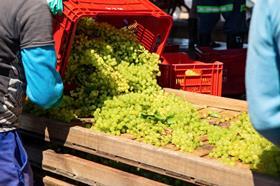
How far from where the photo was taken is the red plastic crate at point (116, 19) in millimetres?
3238

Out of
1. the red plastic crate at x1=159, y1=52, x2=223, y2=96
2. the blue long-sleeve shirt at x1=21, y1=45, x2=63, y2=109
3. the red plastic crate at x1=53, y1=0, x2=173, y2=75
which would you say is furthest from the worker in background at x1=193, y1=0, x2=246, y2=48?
the blue long-sleeve shirt at x1=21, y1=45, x2=63, y2=109

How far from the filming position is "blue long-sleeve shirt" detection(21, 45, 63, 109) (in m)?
2.61

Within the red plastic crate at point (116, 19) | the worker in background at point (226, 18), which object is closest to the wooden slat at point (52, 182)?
the red plastic crate at point (116, 19)

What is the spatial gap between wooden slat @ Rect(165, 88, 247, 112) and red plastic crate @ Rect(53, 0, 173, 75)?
15.5 inches

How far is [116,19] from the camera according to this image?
4234mm

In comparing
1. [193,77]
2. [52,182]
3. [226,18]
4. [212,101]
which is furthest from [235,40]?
[52,182]

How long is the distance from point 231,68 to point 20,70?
308 cm

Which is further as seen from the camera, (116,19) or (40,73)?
(116,19)

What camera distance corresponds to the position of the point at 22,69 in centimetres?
274

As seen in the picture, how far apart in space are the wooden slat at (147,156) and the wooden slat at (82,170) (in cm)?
7

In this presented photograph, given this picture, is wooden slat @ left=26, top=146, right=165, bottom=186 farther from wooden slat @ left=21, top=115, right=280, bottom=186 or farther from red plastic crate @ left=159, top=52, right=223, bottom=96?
red plastic crate @ left=159, top=52, right=223, bottom=96

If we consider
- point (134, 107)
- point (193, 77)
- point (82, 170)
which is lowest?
point (82, 170)

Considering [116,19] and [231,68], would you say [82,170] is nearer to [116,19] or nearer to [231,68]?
[116,19]

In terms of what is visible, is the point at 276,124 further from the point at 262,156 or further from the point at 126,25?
the point at 126,25
